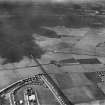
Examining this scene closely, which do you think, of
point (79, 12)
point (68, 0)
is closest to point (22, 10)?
point (79, 12)

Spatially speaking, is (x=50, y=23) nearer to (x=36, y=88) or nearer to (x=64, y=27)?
(x=64, y=27)

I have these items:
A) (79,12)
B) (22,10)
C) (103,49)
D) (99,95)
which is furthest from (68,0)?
(99,95)

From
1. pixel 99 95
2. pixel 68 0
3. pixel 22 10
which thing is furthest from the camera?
pixel 68 0

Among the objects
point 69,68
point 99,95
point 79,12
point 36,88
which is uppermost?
point 79,12

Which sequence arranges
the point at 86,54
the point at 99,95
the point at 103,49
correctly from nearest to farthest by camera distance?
the point at 99,95, the point at 86,54, the point at 103,49

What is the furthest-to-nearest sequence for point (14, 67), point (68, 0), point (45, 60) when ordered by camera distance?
point (68, 0) < point (45, 60) < point (14, 67)

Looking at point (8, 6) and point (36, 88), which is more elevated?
point (8, 6)

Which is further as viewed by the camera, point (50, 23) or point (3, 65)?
point (50, 23)

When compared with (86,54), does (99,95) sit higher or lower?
lower

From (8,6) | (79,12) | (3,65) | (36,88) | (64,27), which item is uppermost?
(8,6)

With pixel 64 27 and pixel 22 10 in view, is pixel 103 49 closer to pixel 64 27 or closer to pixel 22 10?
pixel 64 27
